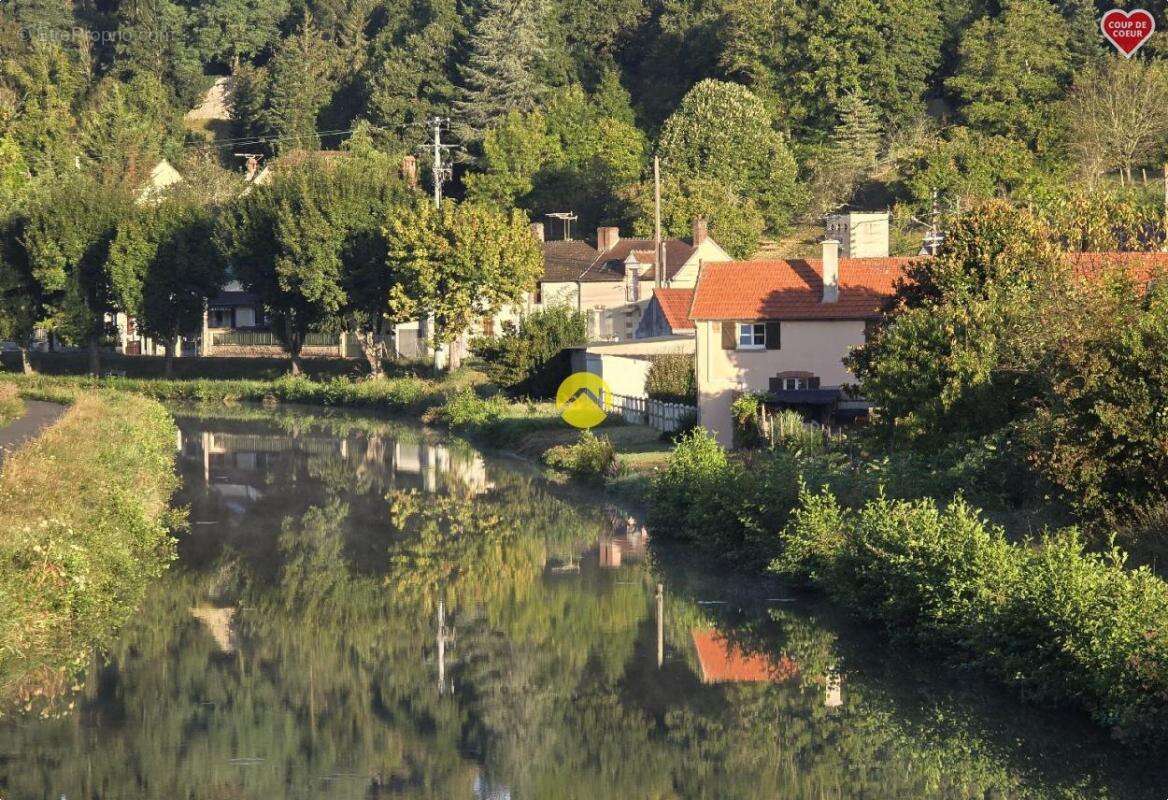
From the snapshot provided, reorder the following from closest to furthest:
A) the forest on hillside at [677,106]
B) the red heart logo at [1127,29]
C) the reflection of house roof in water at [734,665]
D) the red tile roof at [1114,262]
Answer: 1. the reflection of house roof in water at [734,665]
2. the red heart logo at [1127,29]
3. the red tile roof at [1114,262]
4. the forest on hillside at [677,106]

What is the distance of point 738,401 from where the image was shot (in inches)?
1809

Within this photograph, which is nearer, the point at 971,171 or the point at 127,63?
→ the point at 971,171

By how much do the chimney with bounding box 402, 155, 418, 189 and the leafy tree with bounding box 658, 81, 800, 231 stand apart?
1538cm

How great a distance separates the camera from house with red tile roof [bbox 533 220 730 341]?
81.8 metres

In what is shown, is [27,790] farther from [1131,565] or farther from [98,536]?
[1131,565]

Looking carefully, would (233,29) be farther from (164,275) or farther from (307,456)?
(307,456)

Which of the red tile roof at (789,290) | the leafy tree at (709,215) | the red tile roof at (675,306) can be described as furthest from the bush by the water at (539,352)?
the leafy tree at (709,215)

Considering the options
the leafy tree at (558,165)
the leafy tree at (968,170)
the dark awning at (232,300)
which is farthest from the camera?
the leafy tree at (558,165)

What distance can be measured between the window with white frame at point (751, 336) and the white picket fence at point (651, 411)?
263 centimetres

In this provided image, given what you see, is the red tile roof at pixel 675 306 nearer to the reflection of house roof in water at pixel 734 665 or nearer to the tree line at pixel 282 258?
the tree line at pixel 282 258

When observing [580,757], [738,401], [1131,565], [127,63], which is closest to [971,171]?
[738,401]

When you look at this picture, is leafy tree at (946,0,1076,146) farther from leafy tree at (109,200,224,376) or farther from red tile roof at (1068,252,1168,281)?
red tile roof at (1068,252,1168,281)

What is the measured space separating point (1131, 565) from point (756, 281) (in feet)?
86.9

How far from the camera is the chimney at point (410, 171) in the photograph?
87.1 meters
